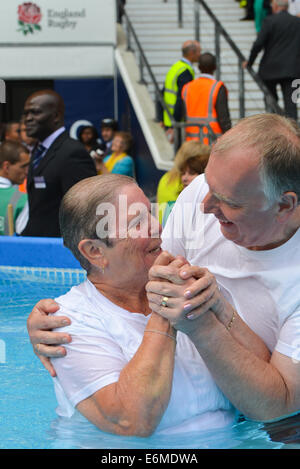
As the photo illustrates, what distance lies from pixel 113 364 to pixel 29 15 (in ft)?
32.8

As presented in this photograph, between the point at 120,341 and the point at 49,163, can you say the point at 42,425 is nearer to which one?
the point at 120,341

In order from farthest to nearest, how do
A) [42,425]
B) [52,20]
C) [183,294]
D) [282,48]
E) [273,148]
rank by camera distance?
[52,20]
[282,48]
[42,425]
[273,148]
[183,294]

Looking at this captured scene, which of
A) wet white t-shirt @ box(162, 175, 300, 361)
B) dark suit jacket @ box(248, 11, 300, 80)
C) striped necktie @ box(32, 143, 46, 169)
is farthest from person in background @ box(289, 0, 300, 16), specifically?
wet white t-shirt @ box(162, 175, 300, 361)

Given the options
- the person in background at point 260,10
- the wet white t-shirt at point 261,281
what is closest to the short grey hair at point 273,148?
the wet white t-shirt at point 261,281

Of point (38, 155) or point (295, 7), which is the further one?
point (295, 7)

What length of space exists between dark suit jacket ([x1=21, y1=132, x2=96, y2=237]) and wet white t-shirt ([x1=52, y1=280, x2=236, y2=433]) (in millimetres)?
2333

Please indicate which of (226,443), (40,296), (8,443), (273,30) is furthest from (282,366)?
(273,30)

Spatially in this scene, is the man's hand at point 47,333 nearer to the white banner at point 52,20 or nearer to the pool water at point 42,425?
the pool water at point 42,425

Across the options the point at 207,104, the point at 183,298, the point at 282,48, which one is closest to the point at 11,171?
the point at 207,104

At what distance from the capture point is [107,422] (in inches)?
78.5

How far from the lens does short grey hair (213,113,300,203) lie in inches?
80.2

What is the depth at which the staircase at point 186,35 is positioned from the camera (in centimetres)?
1071

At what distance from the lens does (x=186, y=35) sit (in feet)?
40.0

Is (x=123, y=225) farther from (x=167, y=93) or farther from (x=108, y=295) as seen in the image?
(x=167, y=93)
